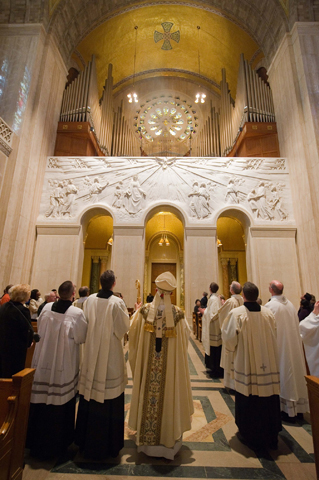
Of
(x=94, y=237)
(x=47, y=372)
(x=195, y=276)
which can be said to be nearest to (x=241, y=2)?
(x=195, y=276)

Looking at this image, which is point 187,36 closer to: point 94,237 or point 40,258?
point 94,237

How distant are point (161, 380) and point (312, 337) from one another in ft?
5.62

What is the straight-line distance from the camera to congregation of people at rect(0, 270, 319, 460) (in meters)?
A: 2.32

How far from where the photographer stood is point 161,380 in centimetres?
240

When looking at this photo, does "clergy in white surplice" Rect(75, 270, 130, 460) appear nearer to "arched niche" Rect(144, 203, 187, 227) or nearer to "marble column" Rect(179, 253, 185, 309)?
"arched niche" Rect(144, 203, 187, 227)

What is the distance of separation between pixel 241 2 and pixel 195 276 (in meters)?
11.7

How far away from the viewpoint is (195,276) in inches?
373

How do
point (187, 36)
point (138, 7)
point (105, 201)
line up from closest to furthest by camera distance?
point (105, 201) < point (138, 7) < point (187, 36)

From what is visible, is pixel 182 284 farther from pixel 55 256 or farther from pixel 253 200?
pixel 55 256

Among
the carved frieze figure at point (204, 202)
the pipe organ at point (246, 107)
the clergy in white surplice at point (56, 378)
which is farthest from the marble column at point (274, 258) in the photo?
the clergy in white surplice at point (56, 378)

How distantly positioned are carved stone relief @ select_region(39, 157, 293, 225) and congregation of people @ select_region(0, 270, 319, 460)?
7.56 meters

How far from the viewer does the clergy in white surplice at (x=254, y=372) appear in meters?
2.52

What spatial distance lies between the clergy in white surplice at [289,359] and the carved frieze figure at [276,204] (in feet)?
23.2

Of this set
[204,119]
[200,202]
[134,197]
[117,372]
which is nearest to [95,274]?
[134,197]
